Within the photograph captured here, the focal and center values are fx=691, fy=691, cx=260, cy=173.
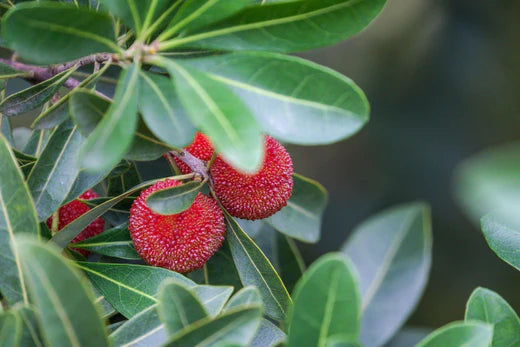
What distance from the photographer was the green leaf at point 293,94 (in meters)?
0.60

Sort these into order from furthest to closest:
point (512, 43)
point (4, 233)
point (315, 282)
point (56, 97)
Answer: point (512, 43) < point (56, 97) < point (4, 233) < point (315, 282)

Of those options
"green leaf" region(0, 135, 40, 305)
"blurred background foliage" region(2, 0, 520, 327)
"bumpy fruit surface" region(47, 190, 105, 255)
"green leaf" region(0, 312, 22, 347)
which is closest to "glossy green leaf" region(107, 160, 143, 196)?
"bumpy fruit surface" region(47, 190, 105, 255)

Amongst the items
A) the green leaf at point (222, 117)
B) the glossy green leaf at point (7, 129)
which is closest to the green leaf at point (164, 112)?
the green leaf at point (222, 117)

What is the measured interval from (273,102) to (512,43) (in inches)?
97.1

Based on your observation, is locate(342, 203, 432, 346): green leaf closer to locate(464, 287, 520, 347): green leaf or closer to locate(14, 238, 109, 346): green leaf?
locate(464, 287, 520, 347): green leaf

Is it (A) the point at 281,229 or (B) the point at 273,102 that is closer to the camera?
(B) the point at 273,102

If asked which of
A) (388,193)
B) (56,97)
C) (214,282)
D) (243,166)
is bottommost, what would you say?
(388,193)

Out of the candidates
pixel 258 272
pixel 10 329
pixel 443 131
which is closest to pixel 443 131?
pixel 443 131

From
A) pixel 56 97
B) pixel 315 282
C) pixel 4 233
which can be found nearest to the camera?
pixel 315 282

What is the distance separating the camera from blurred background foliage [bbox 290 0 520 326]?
2.76 m

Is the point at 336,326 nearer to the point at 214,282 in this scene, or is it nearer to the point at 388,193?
the point at 214,282

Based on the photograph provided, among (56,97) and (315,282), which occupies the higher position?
(56,97)

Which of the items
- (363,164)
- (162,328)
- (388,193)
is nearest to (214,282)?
(162,328)

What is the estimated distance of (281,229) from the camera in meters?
0.97
